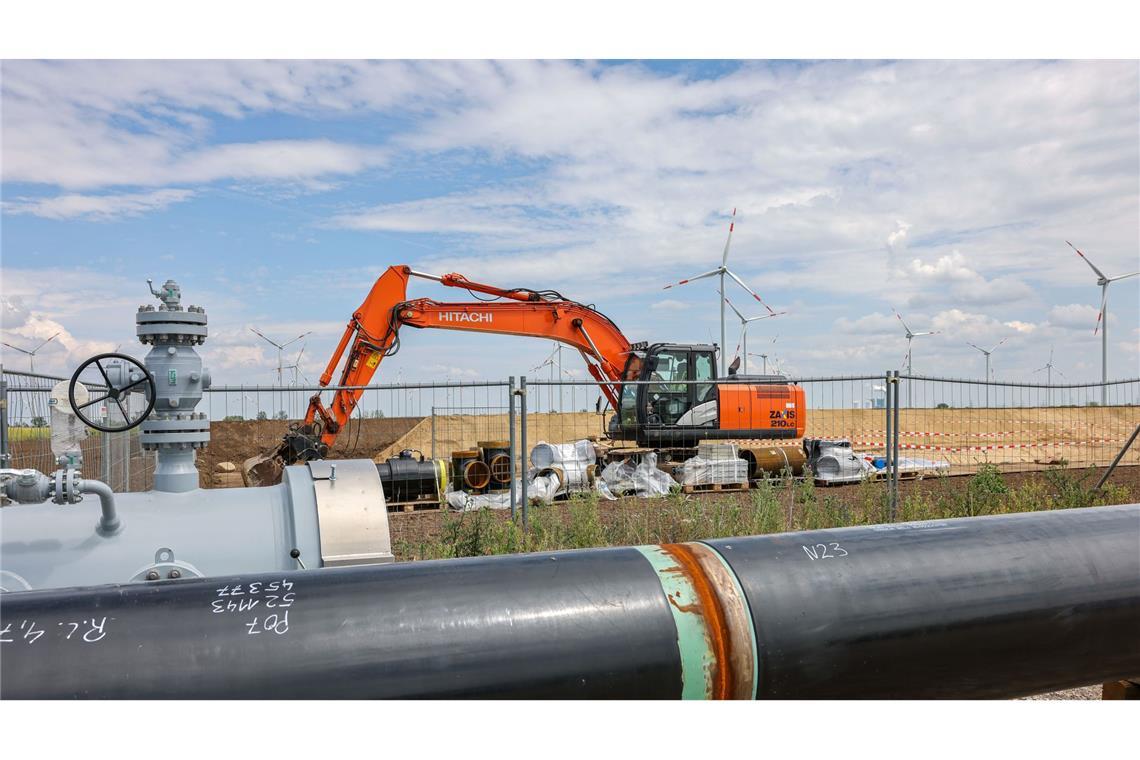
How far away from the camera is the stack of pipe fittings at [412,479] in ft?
35.0


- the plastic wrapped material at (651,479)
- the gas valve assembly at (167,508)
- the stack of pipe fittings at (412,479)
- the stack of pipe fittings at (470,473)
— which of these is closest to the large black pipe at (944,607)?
the gas valve assembly at (167,508)

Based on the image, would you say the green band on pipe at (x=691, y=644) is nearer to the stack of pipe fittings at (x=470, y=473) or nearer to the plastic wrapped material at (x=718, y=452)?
the stack of pipe fittings at (x=470, y=473)

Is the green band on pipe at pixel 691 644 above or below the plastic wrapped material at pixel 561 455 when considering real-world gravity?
above

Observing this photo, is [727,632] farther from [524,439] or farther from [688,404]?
[688,404]

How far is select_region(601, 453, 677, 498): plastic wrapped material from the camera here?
11320mm

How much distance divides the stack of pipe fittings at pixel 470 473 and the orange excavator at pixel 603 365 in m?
1.80

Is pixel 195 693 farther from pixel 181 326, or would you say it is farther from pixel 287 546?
pixel 181 326

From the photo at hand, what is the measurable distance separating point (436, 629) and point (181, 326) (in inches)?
124

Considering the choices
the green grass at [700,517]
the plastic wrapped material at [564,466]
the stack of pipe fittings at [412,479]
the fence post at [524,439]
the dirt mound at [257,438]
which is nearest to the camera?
the green grass at [700,517]

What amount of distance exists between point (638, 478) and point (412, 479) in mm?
3165

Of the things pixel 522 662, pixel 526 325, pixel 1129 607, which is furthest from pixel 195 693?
pixel 526 325

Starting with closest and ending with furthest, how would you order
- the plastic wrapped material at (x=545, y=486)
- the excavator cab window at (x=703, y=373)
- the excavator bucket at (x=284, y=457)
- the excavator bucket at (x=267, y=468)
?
the plastic wrapped material at (x=545, y=486) < the excavator bucket at (x=284, y=457) < the excavator bucket at (x=267, y=468) < the excavator cab window at (x=703, y=373)

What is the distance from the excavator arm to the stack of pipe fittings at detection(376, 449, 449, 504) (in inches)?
59.0

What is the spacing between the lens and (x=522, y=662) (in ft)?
6.58
